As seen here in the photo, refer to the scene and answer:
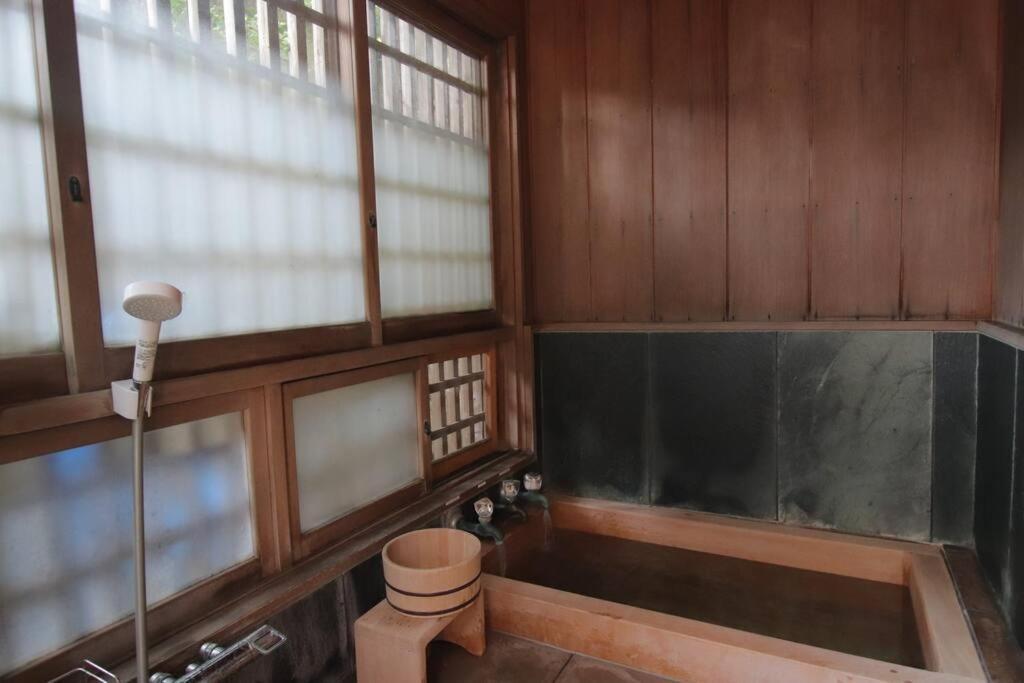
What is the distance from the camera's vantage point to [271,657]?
57.1 inches

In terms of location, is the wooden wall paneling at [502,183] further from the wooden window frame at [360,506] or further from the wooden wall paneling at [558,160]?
the wooden window frame at [360,506]

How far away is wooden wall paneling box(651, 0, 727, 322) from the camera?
7.61ft

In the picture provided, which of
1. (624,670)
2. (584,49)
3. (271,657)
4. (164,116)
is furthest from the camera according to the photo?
(584,49)

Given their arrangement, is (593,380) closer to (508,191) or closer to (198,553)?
(508,191)

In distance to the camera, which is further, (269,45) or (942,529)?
(942,529)

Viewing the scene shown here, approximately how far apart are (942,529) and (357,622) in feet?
5.92

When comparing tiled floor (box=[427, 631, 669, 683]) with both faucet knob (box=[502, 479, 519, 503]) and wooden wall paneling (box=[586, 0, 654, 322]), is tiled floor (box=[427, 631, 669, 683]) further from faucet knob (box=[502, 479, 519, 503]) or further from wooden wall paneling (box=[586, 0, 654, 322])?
wooden wall paneling (box=[586, 0, 654, 322])

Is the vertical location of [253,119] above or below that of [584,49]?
below

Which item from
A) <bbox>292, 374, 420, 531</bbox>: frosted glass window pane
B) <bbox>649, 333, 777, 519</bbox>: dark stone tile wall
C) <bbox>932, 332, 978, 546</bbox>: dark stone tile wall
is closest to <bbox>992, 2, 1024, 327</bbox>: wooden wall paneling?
<bbox>932, 332, 978, 546</bbox>: dark stone tile wall

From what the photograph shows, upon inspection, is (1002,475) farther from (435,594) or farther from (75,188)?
(75,188)

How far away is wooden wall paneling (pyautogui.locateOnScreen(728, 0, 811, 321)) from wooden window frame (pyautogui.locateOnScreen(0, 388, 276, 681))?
1680 millimetres

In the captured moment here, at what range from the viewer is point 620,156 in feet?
8.21

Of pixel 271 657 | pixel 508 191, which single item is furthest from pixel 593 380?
pixel 271 657

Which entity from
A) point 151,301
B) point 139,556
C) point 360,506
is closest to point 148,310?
point 151,301
